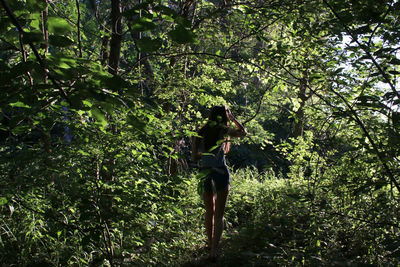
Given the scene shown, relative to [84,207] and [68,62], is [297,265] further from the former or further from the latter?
[68,62]

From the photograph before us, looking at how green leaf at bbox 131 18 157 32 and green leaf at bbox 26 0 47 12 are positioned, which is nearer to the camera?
green leaf at bbox 131 18 157 32

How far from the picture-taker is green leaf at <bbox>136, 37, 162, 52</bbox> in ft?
3.65

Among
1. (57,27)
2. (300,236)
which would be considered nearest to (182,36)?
(57,27)

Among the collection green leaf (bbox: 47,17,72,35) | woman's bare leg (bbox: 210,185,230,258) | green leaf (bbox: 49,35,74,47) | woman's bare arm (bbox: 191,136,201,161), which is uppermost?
green leaf (bbox: 47,17,72,35)

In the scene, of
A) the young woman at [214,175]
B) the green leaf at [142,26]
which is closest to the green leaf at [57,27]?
the green leaf at [142,26]

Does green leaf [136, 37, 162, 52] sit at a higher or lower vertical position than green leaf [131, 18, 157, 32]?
lower

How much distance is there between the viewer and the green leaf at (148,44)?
1111mm

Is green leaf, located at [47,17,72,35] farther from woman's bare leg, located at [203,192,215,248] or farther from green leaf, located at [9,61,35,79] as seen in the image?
woman's bare leg, located at [203,192,215,248]

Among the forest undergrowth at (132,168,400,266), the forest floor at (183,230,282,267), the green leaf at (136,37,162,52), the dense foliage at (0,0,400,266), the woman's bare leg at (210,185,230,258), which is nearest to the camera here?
the green leaf at (136,37,162,52)

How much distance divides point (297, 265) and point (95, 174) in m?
1.90

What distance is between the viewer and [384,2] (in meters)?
1.74

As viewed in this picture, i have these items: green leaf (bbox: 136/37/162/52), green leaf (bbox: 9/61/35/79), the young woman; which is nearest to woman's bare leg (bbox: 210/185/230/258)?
the young woman

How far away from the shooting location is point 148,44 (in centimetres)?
112

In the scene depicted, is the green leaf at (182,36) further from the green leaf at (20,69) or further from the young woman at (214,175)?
the young woman at (214,175)
